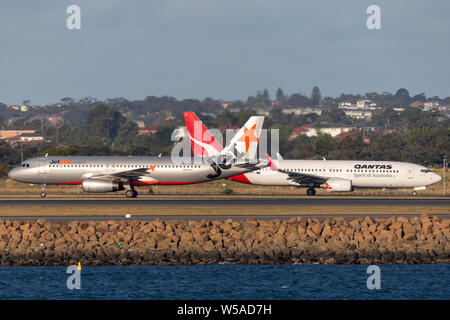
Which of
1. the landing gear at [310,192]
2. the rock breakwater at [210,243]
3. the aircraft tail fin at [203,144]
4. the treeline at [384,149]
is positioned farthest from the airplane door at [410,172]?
the treeline at [384,149]

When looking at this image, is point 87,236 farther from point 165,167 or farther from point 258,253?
point 165,167

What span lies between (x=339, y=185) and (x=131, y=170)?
20465 millimetres

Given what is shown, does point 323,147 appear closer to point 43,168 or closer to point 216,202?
point 43,168

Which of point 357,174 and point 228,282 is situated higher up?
point 357,174

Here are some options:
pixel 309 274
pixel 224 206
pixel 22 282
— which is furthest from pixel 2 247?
pixel 224 206

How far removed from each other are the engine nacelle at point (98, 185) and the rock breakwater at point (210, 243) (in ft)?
76.5

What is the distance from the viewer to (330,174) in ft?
261

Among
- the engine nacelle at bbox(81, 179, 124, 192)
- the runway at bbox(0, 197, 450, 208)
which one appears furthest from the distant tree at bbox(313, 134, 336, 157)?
the engine nacelle at bbox(81, 179, 124, 192)

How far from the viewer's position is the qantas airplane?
78.9m

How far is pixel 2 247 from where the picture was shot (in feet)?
142

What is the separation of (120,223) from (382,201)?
92.8 ft

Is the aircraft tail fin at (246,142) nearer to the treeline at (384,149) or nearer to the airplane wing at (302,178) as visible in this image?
the airplane wing at (302,178)

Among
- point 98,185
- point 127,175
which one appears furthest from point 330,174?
point 98,185

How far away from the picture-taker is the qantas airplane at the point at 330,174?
78.9m
